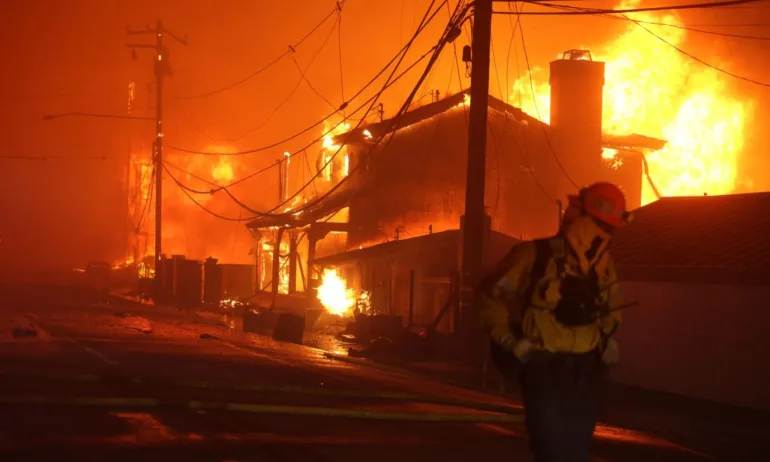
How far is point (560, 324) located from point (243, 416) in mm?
6437

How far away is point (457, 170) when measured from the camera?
43156 millimetres

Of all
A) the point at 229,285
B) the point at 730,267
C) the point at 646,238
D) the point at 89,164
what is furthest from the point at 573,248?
the point at 89,164

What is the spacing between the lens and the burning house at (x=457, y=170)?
1698 inches

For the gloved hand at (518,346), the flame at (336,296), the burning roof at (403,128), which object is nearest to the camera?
the gloved hand at (518,346)

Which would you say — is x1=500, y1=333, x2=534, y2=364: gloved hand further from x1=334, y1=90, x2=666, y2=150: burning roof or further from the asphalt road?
x1=334, y1=90, x2=666, y2=150: burning roof

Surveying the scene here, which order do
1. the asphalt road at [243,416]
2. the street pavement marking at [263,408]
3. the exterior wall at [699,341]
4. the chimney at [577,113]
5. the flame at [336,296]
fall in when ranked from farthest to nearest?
the chimney at [577,113], the flame at [336,296], the exterior wall at [699,341], the street pavement marking at [263,408], the asphalt road at [243,416]

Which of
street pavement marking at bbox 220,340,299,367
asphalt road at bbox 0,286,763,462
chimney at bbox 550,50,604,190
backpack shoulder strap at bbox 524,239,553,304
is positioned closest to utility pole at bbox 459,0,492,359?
asphalt road at bbox 0,286,763,462

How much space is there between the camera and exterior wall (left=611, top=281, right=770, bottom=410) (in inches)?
647

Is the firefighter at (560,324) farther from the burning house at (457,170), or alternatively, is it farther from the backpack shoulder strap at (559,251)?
the burning house at (457,170)

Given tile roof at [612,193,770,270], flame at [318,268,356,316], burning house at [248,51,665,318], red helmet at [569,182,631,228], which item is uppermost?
burning house at [248,51,665,318]

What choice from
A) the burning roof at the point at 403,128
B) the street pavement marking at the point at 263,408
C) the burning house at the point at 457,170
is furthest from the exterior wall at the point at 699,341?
the burning house at the point at 457,170

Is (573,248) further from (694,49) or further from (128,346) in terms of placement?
(694,49)

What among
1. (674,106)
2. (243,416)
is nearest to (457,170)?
(674,106)

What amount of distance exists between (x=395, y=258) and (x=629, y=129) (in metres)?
23.2
